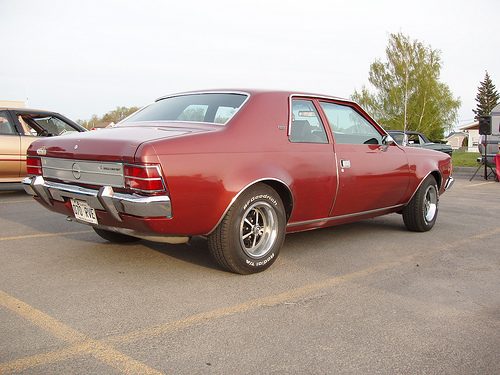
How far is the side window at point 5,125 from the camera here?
27.9 feet

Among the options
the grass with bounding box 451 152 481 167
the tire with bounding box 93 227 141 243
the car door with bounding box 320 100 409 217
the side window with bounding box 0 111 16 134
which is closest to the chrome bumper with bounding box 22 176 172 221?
the tire with bounding box 93 227 141 243

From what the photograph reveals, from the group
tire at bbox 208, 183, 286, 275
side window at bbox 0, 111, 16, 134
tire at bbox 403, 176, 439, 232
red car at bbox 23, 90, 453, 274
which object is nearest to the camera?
red car at bbox 23, 90, 453, 274

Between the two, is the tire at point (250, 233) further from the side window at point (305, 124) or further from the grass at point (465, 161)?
the grass at point (465, 161)

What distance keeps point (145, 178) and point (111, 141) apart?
0.48m

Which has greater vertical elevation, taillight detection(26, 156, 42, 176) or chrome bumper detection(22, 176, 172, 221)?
taillight detection(26, 156, 42, 176)

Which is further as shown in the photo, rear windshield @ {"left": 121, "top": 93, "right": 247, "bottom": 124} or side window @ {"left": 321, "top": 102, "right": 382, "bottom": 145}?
side window @ {"left": 321, "top": 102, "right": 382, "bottom": 145}

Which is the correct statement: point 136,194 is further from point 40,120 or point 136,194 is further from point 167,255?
point 40,120

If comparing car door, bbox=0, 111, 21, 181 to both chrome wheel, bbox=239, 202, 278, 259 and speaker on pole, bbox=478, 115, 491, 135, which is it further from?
speaker on pole, bbox=478, 115, 491, 135

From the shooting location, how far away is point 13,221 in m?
6.12

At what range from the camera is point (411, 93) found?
158ft

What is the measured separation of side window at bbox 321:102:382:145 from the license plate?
2.40 meters

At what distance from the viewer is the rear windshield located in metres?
4.23

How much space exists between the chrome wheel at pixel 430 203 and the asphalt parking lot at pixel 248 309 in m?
0.82

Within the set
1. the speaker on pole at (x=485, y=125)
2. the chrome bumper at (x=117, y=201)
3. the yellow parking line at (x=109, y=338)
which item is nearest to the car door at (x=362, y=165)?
→ the yellow parking line at (x=109, y=338)
